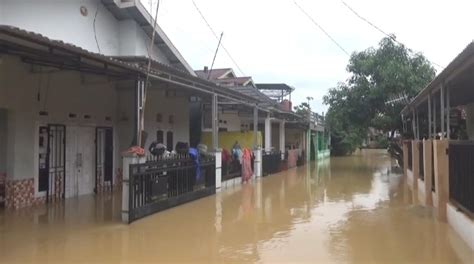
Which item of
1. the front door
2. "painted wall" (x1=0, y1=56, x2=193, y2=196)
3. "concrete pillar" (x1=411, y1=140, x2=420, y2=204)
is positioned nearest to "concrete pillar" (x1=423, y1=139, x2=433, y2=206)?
"concrete pillar" (x1=411, y1=140, x2=420, y2=204)

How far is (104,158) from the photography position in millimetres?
15258

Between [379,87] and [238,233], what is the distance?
58.2 ft

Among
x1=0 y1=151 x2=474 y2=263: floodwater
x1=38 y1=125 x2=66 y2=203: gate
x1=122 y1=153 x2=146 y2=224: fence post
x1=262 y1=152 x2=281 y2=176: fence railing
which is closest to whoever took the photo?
x1=0 y1=151 x2=474 y2=263: floodwater

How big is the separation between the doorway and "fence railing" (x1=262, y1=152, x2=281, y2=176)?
870 cm

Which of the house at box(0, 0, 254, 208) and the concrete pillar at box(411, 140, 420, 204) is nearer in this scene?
the house at box(0, 0, 254, 208)

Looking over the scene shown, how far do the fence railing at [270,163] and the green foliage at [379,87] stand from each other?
427cm

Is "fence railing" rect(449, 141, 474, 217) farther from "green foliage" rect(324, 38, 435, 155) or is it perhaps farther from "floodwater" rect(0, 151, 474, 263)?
"green foliage" rect(324, 38, 435, 155)

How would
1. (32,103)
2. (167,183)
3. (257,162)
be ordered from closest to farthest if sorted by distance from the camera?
(167,183) → (32,103) → (257,162)

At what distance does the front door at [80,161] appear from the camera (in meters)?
13.6

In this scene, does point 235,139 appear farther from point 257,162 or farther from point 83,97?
point 83,97

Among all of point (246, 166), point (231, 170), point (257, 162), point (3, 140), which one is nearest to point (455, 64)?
point (3, 140)

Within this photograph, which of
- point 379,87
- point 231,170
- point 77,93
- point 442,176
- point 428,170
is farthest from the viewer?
point 379,87

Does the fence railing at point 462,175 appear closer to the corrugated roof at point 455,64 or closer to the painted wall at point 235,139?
the corrugated roof at point 455,64

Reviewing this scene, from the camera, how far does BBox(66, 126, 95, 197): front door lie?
44.5ft
